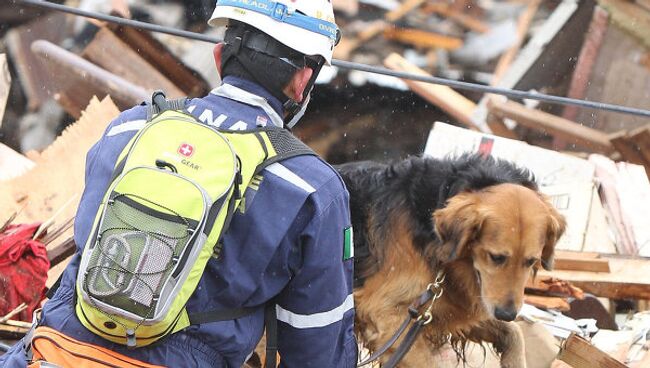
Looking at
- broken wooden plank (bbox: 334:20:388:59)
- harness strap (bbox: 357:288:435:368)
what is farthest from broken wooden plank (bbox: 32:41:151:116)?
harness strap (bbox: 357:288:435:368)

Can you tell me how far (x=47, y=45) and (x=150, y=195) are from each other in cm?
732

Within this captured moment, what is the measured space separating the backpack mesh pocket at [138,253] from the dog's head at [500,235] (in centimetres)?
241

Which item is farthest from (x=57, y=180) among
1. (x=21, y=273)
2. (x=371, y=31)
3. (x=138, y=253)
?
(x=371, y=31)

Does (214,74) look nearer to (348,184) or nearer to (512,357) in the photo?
(348,184)

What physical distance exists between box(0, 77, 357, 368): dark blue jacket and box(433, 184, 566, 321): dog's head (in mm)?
1895

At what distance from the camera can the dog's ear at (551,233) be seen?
170 inches

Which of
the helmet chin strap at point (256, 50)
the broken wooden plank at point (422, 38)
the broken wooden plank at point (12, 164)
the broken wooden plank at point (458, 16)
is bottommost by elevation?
the broken wooden plank at point (12, 164)

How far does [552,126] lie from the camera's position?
8836mm

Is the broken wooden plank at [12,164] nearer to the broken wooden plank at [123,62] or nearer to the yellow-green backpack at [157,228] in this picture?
the broken wooden plank at [123,62]

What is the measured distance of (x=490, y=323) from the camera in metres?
4.84

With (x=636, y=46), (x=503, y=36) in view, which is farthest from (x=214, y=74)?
(x=636, y=46)

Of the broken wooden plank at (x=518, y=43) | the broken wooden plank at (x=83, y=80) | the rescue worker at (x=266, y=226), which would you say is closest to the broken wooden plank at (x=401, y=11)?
the broken wooden plank at (x=518, y=43)

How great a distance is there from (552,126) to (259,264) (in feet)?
23.0

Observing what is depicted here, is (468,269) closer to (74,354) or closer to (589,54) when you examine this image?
(74,354)
